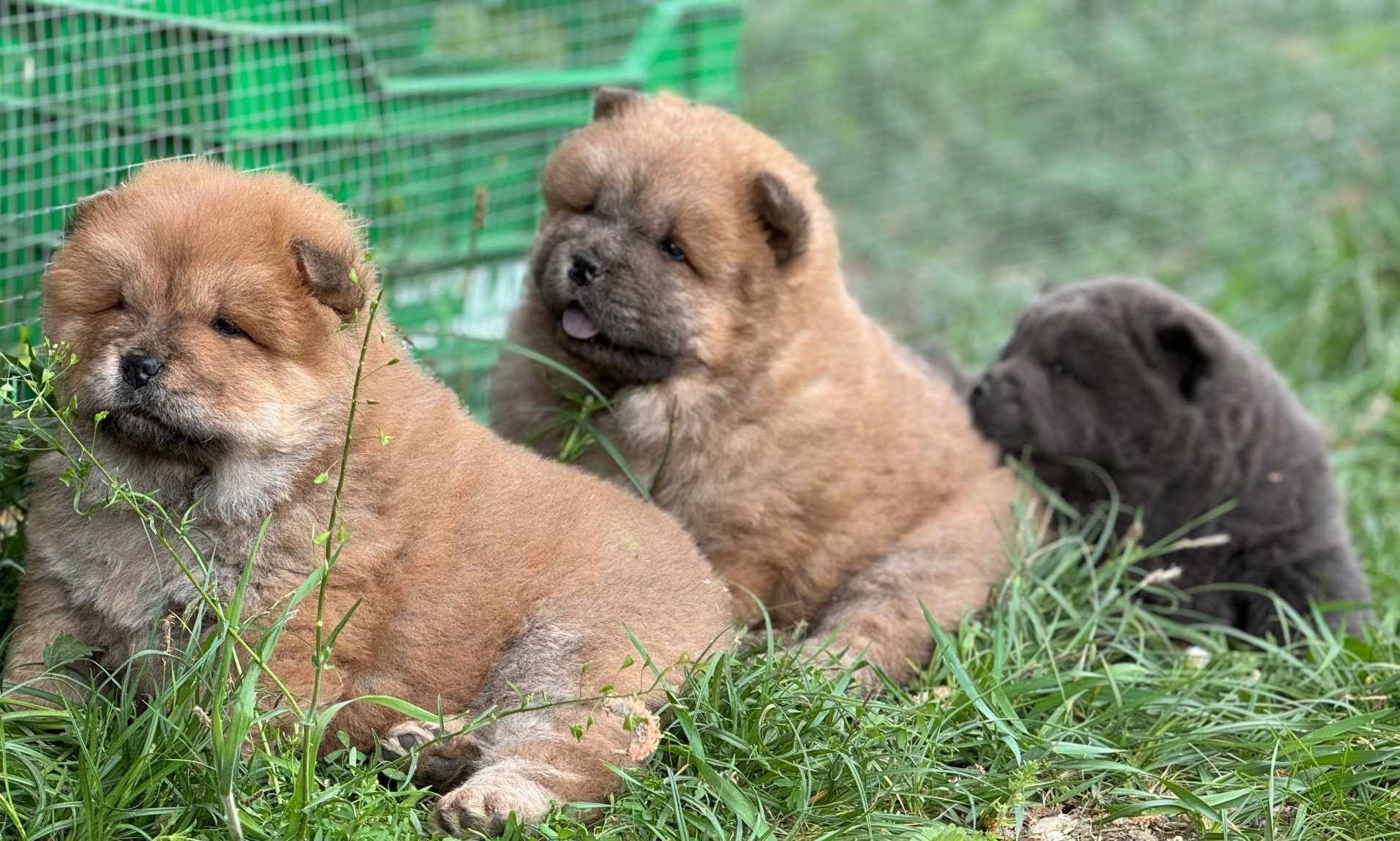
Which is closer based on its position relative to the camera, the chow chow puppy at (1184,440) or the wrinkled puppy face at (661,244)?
the wrinkled puppy face at (661,244)

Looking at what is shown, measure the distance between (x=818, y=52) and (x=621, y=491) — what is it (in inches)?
283

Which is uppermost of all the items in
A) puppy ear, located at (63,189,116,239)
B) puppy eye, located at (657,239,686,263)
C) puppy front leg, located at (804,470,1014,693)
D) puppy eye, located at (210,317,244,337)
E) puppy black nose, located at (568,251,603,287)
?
puppy ear, located at (63,189,116,239)

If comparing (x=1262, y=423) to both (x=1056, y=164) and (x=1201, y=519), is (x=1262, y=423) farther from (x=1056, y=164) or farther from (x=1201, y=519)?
(x=1056, y=164)

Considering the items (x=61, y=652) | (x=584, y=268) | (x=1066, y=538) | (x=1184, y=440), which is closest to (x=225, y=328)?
(x=61, y=652)

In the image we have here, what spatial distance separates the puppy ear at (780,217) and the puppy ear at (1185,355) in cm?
174

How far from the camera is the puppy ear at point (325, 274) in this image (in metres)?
3.60

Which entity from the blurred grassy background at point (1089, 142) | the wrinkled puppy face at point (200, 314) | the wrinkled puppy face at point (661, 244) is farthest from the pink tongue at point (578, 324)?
the blurred grassy background at point (1089, 142)

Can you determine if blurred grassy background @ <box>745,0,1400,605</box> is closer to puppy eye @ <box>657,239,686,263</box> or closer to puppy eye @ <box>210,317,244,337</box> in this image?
puppy eye @ <box>657,239,686,263</box>

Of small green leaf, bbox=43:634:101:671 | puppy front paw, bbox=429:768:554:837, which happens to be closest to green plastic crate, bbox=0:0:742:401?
small green leaf, bbox=43:634:101:671

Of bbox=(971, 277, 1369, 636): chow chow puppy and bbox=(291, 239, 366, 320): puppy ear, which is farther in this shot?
bbox=(971, 277, 1369, 636): chow chow puppy

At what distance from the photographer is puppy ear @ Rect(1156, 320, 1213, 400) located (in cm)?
590

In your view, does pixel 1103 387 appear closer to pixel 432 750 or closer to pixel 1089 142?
pixel 432 750

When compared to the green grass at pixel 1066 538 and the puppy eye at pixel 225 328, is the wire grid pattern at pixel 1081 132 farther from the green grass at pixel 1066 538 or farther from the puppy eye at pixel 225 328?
the puppy eye at pixel 225 328

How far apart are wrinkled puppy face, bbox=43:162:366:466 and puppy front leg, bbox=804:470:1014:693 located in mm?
1848
